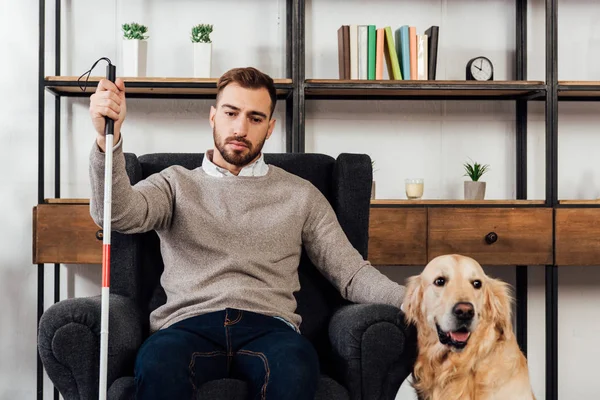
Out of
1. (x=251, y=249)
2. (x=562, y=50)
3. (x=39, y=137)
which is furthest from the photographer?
(x=562, y=50)

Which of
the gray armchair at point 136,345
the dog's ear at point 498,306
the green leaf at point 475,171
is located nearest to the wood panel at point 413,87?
the green leaf at point 475,171

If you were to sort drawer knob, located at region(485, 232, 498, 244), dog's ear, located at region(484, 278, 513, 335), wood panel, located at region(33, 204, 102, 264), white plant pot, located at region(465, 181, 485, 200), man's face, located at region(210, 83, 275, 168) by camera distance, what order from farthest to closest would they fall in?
white plant pot, located at region(465, 181, 485, 200) → drawer knob, located at region(485, 232, 498, 244) → wood panel, located at region(33, 204, 102, 264) → man's face, located at region(210, 83, 275, 168) → dog's ear, located at region(484, 278, 513, 335)

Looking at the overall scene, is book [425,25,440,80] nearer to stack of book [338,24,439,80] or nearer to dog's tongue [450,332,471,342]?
stack of book [338,24,439,80]

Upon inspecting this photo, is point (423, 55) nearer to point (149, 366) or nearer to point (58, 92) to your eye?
point (58, 92)

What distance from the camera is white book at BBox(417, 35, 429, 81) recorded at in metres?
3.23

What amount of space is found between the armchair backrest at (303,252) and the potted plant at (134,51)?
0.90 metres

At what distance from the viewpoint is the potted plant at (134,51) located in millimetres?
3203

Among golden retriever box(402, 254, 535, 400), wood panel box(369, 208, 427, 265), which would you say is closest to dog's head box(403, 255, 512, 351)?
golden retriever box(402, 254, 535, 400)

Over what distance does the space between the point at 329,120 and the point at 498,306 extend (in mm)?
1841

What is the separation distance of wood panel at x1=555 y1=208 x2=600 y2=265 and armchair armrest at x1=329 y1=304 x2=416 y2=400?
149 cm

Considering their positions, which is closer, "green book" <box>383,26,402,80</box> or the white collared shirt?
the white collared shirt

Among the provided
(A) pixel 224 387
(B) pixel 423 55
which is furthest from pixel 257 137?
(B) pixel 423 55

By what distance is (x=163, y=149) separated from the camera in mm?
3453

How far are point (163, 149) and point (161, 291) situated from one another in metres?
1.31
